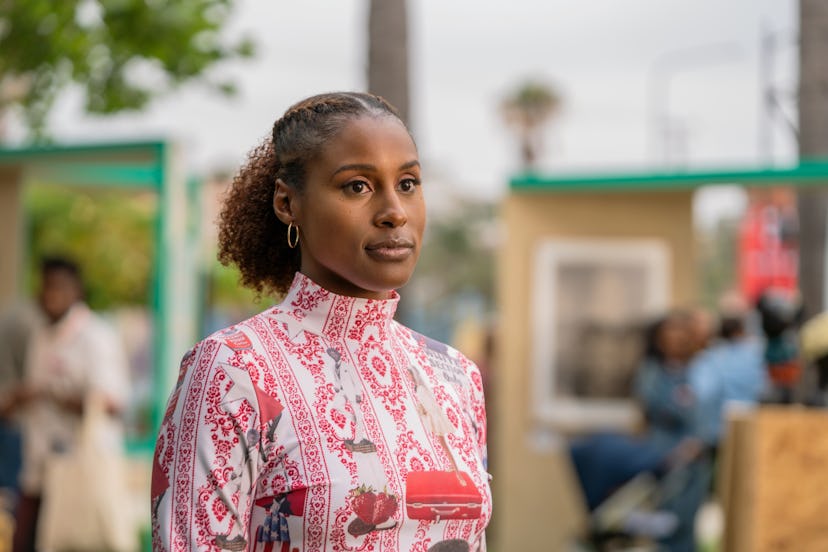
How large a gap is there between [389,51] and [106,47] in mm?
2103

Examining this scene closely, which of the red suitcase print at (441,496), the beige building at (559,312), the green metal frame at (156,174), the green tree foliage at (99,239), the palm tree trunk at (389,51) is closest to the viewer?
the red suitcase print at (441,496)

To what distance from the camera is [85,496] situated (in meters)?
7.10

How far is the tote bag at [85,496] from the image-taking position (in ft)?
22.9

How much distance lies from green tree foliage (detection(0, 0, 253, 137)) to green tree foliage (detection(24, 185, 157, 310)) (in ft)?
55.3

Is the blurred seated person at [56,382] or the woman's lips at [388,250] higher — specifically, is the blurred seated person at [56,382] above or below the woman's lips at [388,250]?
below

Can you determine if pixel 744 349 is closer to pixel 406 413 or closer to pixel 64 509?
pixel 64 509

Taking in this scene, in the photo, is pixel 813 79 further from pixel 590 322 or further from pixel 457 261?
pixel 457 261

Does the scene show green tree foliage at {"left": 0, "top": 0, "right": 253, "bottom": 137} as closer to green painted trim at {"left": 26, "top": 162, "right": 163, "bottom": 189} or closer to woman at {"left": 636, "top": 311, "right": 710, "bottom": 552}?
green painted trim at {"left": 26, "top": 162, "right": 163, "bottom": 189}

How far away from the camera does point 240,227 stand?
2273 millimetres

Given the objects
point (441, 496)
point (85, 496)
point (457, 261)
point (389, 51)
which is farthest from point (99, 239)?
point (457, 261)

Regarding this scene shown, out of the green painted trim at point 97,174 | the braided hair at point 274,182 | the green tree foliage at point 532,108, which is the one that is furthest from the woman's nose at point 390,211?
the green tree foliage at point 532,108

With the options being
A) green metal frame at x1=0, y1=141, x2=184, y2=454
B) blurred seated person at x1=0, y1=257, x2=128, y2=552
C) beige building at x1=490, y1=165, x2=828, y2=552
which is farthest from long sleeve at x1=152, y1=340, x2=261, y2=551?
beige building at x1=490, y1=165, x2=828, y2=552

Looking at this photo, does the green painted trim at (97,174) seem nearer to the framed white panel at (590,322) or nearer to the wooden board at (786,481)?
the framed white panel at (590,322)

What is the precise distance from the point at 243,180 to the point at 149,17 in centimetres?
625
